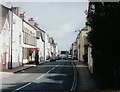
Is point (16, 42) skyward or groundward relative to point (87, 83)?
skyward

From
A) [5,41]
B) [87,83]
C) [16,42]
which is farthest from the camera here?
[16,42]

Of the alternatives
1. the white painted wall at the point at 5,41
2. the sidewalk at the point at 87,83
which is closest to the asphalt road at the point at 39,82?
the sidewalk at the point at 87,83

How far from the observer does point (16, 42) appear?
5894cm

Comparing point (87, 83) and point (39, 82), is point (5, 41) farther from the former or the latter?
point (87, 83)

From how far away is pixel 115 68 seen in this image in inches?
885

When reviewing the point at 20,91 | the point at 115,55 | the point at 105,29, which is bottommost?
the point at 20,91

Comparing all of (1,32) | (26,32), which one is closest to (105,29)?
(1,32)

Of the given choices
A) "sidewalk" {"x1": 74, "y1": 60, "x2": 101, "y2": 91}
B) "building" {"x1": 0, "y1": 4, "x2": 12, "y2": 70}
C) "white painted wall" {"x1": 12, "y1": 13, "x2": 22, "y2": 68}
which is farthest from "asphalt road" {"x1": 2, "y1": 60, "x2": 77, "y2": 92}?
"white painted wall" {"x1": 12, "y1": 13, "x2": 22, "y2": 68}

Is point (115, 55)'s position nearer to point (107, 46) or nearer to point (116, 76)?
point (107, 46)

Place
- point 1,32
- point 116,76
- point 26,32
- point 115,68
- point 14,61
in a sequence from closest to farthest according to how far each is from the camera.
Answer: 1. point 116,76
2. point 115,68
3. point 1,32
4. point 14,61
5. point 26,32

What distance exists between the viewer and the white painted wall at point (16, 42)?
56.1 metres

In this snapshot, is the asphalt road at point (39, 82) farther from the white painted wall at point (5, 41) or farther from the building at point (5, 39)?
the building at point (5, 39)

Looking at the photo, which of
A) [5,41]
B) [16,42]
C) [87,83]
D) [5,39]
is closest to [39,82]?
[87,83]

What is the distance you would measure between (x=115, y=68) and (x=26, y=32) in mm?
52495
